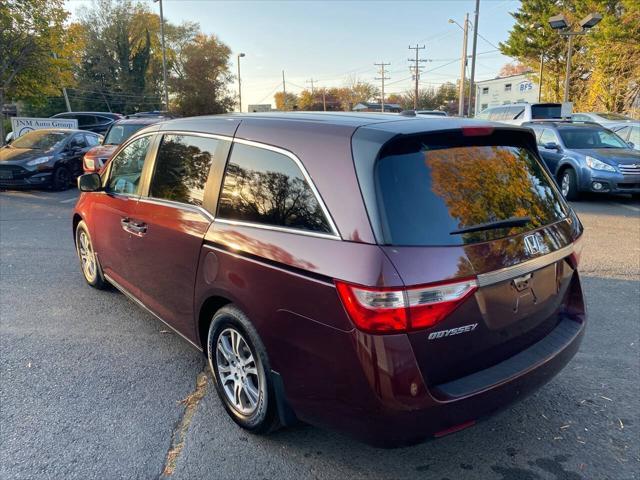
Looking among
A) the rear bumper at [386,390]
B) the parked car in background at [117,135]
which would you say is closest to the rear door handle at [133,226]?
the rear bumper at [386,390]

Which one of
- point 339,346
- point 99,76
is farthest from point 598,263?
point 99,76

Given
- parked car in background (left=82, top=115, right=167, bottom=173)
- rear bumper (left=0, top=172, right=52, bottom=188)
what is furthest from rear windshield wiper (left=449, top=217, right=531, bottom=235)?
rear bumper (left=0, top=172, right=52, bottom=188)

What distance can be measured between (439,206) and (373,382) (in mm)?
835

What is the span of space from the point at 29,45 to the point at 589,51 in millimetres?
28167

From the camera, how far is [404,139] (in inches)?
88.0

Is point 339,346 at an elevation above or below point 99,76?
below

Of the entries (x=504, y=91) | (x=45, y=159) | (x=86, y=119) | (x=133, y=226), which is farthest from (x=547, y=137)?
(x=504, y=91)

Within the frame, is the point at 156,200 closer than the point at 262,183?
No

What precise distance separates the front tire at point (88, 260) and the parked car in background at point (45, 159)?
7.70 m

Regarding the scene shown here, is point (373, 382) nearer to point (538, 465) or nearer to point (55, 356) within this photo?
point (538, 465)

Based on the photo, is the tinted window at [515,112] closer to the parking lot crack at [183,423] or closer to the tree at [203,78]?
the parking lot crack at [183,423]

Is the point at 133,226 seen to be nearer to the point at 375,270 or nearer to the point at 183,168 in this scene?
the point at 183,168

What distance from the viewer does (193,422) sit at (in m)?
2.92

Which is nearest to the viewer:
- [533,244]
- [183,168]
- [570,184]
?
[533,244]
